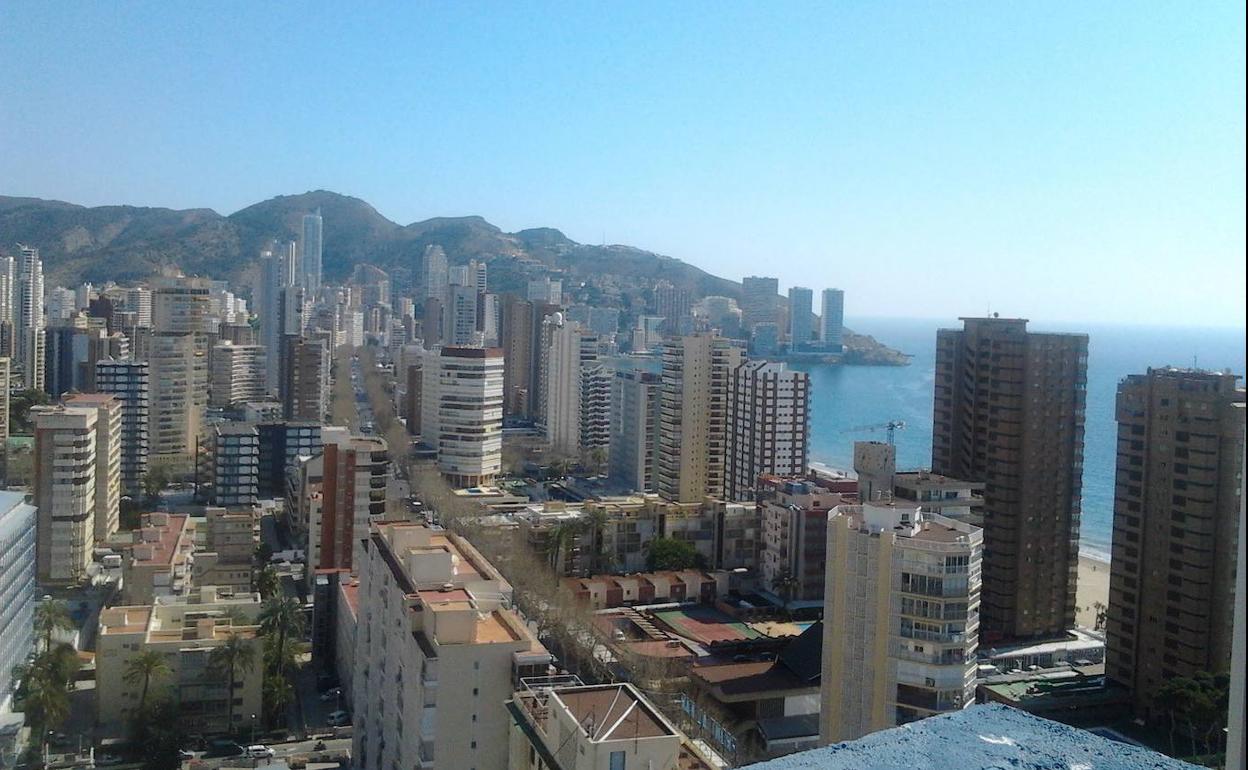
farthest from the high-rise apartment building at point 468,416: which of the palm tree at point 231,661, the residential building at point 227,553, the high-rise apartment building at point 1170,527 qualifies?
the high-rise apartment building at point 1170,527

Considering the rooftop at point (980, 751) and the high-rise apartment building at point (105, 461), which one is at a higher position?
the rooftop at point (980, 751)

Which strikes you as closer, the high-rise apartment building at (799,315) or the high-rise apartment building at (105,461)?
the high-rise apartment building at (105,461)

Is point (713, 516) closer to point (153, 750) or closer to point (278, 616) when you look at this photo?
point (278, 616)

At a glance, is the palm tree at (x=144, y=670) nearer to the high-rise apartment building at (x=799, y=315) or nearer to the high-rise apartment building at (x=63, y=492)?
the high-rise apartment building at (x=63, y=492)

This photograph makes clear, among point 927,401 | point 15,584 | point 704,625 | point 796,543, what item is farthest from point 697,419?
point 927,401

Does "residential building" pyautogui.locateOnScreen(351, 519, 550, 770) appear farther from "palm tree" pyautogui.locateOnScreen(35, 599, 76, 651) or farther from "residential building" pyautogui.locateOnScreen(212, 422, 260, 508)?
"residential building" pyautogui.locateOnScreen(212, 422, 260, 508)

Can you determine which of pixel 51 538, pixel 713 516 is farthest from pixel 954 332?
pixel 51 538

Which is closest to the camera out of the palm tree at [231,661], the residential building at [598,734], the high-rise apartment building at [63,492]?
the residential building at [598,734]

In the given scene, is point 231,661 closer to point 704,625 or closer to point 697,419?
point 704,625

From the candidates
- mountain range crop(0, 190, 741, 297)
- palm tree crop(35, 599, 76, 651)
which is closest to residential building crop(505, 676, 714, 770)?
palm tree crop(35, 599, 76, 651)
